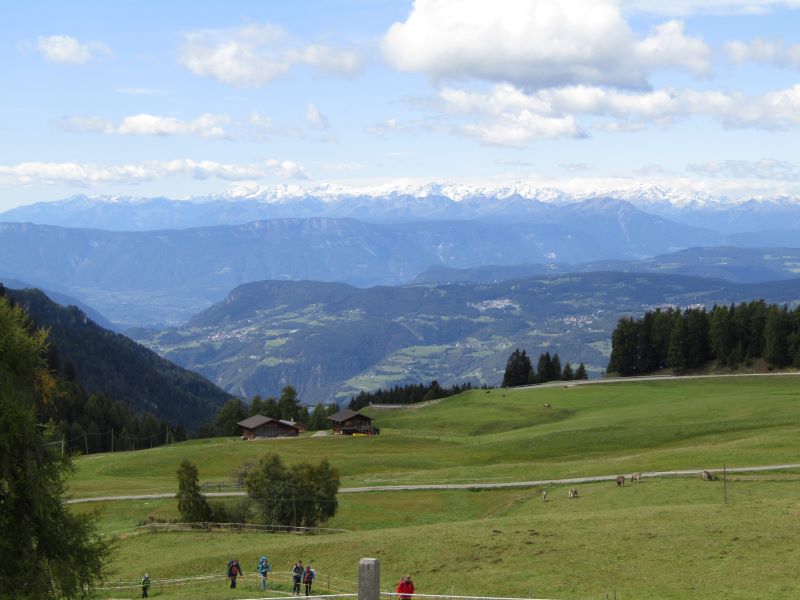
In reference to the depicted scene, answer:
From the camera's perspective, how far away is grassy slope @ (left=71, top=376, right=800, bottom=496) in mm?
83125

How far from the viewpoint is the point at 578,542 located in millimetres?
43312

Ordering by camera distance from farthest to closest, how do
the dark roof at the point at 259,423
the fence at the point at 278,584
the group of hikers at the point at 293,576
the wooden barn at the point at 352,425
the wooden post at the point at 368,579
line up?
1. the dark roof at the point at 259,423
2. the wooden barn at the point at 352,425
3. the group of hikers at the point at 293,576
4. the fence at the point at 278,584
5. the wooden post at the point at 368,579

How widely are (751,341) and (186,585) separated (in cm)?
13296

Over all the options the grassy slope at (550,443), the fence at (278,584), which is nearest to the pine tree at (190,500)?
the fence at (278,584)

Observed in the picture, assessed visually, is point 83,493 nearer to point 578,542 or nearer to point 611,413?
point 578,542

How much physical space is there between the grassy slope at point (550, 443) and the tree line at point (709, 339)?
500 inches

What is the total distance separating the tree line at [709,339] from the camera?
150000 millimetres

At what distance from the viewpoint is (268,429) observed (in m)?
146

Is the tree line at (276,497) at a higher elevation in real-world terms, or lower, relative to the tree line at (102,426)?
higher

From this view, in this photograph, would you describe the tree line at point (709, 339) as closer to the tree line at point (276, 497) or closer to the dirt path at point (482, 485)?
the dirt path at point (482, 485)

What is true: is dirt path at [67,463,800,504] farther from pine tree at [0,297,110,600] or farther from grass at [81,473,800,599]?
pine tree at [0,297,110,600]

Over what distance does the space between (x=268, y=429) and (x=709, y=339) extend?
260ft

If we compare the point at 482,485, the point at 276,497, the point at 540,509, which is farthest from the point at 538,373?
the point at 276,497

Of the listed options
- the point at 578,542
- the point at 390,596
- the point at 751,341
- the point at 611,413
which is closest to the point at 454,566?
the point at 578,542
